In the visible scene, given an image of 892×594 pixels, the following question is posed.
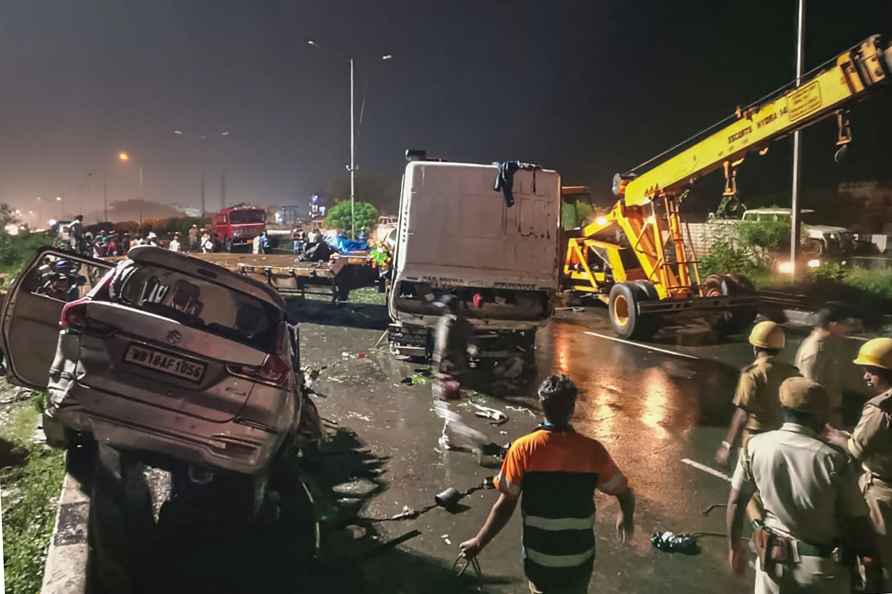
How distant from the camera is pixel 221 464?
169 inches

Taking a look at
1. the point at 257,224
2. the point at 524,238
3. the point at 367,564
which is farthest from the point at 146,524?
the point at 257,224

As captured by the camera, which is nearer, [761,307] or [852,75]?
[852,75]

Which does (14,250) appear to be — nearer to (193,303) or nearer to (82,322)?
(193,303)

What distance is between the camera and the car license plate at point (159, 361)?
4.22m

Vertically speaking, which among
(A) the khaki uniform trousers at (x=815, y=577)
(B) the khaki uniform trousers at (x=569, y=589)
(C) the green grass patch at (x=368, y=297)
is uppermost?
(C) the green grass patch at (x=368, y=297)

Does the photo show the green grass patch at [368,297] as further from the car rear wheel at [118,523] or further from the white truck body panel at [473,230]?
the car rear wheel at [118,523]

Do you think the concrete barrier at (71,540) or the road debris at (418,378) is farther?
the road debris at (418,378)

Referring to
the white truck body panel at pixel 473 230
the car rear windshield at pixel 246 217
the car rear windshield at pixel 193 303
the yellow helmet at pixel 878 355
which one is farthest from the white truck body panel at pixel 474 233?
the car rear windshield at pixel 246 217

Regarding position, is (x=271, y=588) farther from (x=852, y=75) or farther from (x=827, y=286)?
(x=827, y=286)

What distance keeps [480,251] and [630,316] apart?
14.1 feet

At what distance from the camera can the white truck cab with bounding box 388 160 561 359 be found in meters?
9.20

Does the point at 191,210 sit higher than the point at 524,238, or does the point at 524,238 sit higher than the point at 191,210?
the point at 191,210

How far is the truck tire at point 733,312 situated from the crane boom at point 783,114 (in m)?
2.24

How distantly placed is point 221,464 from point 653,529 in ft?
10.7
